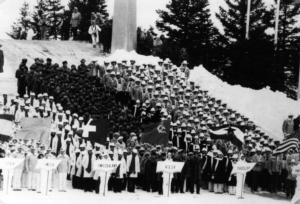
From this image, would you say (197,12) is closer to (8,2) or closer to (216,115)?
(216,115)

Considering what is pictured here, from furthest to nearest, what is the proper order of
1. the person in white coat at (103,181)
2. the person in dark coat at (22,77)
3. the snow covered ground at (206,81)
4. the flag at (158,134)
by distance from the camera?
the snow covered ground at (206,81) → the person in dark coat at (22,77) → the flag at (158,134) → the person in white coat at (103,181)

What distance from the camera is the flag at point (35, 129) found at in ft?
49.8

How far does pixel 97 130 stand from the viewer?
608 inches

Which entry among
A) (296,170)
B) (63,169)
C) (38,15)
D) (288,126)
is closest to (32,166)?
(63,169)

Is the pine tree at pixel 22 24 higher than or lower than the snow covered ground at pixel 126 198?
higher

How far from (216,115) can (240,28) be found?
4.13 metres

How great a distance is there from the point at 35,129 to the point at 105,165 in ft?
6.49

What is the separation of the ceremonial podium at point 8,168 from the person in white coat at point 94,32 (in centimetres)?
674

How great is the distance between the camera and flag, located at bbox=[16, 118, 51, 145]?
15.2 m

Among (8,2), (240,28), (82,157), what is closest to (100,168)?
(82,157)

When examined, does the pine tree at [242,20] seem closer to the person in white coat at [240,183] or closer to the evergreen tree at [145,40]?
the evergreen tree at [145,40]

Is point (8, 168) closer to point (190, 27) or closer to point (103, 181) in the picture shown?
point (103, 181)

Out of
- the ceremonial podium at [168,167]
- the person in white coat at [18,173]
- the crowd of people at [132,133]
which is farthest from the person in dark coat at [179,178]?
the person in white coat at [18,173]

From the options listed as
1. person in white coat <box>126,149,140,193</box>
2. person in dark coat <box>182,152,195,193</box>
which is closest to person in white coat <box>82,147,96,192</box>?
person in white coat <box>126,149,140,193</box>
